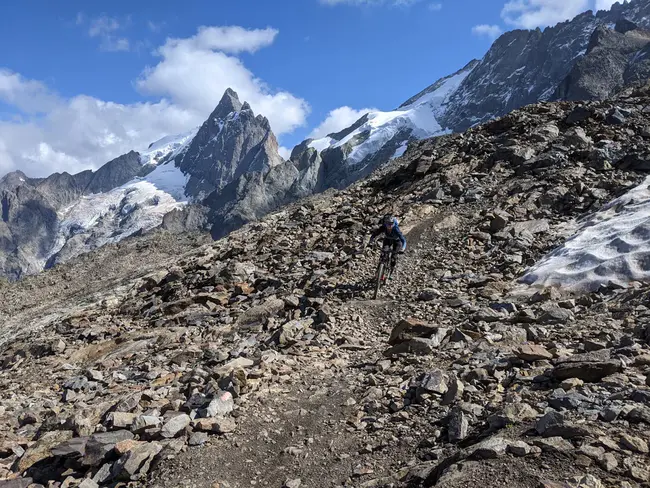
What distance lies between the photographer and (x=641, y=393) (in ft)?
17.5

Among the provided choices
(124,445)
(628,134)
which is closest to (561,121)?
(628,134)

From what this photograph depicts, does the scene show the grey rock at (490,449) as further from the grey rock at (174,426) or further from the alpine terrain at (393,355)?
the grey rock at (174,426)

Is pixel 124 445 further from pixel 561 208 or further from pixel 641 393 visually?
pixel 561 208

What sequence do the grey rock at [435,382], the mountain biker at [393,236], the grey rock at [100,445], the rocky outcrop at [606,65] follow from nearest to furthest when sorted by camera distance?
the grey rock at [100,445], the grey rock at [435,382], the mountain biker at [393,236], the rocky outcrop at [606,65]

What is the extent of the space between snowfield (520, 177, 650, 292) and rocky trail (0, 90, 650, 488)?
57 centimetres

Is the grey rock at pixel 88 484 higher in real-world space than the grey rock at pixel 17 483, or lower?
lower

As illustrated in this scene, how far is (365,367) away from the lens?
8664 mm

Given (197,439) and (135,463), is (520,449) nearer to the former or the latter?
(197,439)

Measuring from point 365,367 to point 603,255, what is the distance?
7.27m

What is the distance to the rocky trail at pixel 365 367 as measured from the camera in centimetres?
534

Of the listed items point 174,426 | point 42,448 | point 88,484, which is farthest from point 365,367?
point 42,448

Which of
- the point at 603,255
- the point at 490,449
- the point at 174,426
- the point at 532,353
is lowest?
the point at 603,255

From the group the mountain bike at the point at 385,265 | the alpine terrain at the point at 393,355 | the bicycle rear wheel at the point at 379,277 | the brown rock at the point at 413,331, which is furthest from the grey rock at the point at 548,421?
the mountain bike at the point at 385,265

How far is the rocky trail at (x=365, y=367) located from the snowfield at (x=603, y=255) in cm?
57
